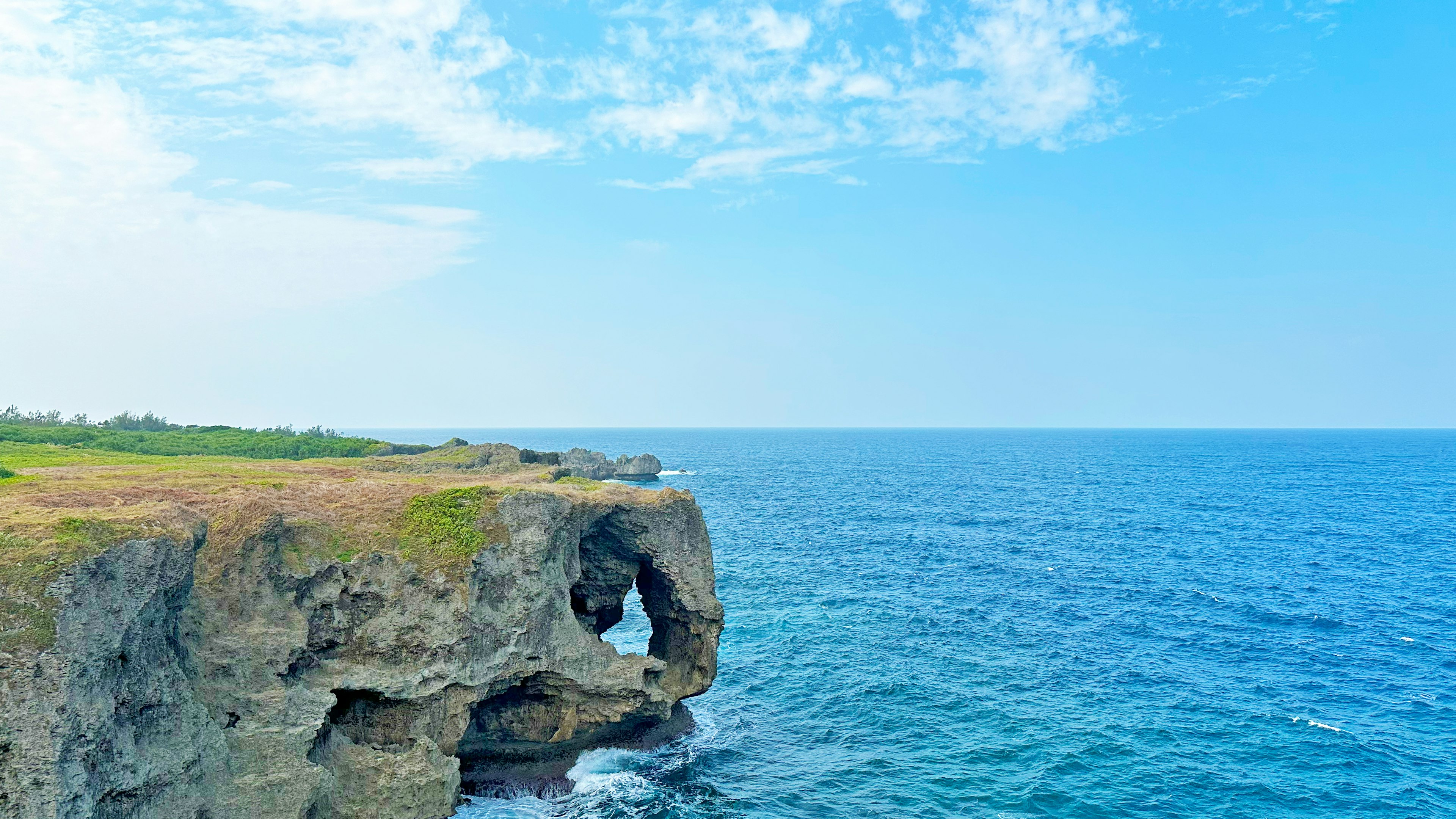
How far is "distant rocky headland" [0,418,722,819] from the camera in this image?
17438 mm

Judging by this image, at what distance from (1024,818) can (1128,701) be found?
12.5 m

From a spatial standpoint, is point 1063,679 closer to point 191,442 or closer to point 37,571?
point 37,571

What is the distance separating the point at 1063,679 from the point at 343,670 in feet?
105

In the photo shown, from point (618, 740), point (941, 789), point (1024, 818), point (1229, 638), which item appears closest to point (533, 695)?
point (618, 740)

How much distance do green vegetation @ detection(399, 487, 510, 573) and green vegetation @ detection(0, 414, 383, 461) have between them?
36.2m

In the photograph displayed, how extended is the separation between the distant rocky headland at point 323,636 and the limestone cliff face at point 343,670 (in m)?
0.06

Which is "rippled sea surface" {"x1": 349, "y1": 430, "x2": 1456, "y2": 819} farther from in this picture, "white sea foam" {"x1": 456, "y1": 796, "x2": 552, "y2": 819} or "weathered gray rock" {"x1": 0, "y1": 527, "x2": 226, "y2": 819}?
"weathered gray rock" {"x1": 0, "y1": 527, "x2": 226, "y2": 819}

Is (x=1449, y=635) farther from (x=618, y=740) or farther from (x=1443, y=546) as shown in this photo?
(x=618, y=740)

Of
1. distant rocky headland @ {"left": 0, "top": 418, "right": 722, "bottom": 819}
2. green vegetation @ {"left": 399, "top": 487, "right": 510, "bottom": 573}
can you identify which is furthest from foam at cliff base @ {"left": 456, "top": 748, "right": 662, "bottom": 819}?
green vegetation @ {"left": 399, "top": 487, "right": 510, "bottom": 573}

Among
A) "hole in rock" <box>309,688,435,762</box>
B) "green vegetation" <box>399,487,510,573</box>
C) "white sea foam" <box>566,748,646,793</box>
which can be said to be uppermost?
"green vegetation" <box>399,487,510,573</box>

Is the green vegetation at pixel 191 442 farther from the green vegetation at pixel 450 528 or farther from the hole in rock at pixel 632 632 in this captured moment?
the green vegetation at pixel 450 528

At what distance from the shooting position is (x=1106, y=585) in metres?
58.6

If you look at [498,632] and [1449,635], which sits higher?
[498,632]

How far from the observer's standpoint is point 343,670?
24828 millimetres
